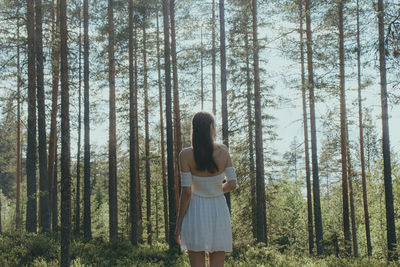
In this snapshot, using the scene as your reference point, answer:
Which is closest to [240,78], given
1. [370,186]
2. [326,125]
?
[326,125]

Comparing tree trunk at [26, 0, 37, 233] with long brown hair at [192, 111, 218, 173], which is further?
tree trunk at [26, 0, 37, 233]

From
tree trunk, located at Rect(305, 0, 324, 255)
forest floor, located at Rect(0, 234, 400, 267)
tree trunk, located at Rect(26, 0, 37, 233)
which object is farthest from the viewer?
tree trunk, located at Rect(305, 0, 324, 255)

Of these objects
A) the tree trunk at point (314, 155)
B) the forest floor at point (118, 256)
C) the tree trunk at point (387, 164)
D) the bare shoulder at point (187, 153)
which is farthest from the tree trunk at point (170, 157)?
the bare shoulder at point (187, 153)

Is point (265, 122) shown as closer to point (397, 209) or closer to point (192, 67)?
point (192, 67)

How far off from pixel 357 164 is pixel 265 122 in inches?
409

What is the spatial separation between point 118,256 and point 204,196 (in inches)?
357

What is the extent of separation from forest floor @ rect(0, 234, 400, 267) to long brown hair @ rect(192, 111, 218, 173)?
19.4 ft

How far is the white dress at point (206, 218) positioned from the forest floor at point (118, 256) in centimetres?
551

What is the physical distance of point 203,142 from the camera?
3.76 metres

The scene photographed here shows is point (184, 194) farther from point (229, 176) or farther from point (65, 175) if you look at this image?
point (65, 175)

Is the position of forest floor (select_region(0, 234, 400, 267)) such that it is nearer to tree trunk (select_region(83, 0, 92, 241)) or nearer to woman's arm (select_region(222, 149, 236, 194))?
tree trunk (select_region(83, 0, 92, 241))

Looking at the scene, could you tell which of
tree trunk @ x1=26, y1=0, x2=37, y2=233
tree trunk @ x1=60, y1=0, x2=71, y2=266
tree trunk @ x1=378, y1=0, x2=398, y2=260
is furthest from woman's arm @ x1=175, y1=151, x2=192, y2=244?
tree trunk @ x1=378, y1=0, x2=398, y2=260

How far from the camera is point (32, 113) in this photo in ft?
51.1

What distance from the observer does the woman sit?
3770 mm
